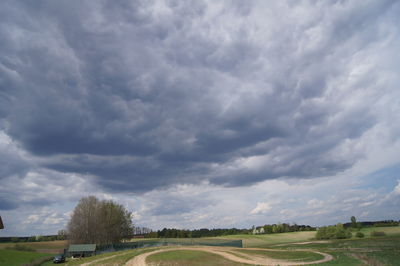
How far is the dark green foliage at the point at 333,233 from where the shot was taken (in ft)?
355

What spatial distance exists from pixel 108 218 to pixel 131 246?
20.2 metres

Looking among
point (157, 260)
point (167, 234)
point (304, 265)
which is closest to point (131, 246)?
point (157, 260)

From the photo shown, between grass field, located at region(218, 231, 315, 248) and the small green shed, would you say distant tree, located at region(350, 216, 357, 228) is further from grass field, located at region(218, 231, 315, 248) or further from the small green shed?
the small green shed

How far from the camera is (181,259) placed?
161ft

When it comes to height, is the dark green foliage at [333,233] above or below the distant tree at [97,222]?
below

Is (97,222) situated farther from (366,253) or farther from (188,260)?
(366,253)

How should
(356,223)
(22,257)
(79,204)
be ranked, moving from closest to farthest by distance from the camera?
(22,257) → (79,204) → (356,223)

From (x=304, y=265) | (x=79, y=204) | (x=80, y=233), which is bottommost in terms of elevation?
(x=304, y=265)

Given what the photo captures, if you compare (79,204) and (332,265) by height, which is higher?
(79,204)

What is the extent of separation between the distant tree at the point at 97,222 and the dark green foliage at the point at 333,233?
2915 inches

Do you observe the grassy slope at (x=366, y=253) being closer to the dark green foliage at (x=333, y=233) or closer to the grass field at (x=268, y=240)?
the grass field at (x=268, y=240)

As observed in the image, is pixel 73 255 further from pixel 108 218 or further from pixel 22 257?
pixel 108 218

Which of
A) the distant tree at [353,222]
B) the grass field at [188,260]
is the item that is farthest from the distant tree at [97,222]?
the distant tree at [353,222]

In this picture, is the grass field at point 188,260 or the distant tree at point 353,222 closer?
the grass field at point 188,260
